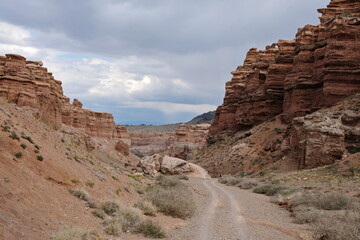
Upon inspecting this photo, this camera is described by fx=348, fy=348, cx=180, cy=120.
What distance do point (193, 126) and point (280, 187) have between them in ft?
266

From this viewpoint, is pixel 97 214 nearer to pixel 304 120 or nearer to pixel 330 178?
pixel 330 178

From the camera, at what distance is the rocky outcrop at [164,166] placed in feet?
117

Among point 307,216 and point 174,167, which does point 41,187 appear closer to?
point 307,216

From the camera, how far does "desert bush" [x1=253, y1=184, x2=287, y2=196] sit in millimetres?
24252

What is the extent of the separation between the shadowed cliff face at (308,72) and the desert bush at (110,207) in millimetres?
33924

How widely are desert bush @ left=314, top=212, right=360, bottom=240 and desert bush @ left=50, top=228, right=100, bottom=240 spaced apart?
263 inches

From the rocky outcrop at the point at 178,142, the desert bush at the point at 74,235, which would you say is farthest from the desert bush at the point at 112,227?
the rocky outcrop at the point at 178,142

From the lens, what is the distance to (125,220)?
11516mm

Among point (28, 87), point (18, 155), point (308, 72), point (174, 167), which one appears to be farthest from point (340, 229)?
point (308, 72)

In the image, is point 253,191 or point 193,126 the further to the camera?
point 193,126

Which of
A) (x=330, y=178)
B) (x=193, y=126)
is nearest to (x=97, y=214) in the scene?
(x=330, y=178)

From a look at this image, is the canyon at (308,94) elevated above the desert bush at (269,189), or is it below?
above

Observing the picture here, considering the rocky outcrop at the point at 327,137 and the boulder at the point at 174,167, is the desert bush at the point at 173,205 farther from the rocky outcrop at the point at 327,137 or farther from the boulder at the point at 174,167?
the boulder at the point at 174,167

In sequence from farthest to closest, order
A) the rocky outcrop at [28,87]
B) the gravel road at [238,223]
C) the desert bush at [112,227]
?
the rocky outcrop at [28,87] → the gravel road at [238,223] → the desert bush at [112,227]
